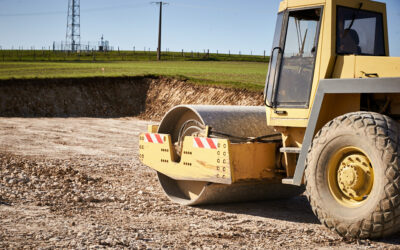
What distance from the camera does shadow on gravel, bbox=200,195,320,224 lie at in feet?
24.7

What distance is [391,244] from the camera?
5777 millimetres

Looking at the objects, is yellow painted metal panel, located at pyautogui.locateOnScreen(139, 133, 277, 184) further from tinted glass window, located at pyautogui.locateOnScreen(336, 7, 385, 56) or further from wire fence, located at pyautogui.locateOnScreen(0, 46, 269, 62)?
wire fence, located at pyautogui.locateOnScreen(0, 46, 269, 62)

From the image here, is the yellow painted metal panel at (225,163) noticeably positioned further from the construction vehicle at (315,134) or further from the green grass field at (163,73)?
the green grass field at (163,73)

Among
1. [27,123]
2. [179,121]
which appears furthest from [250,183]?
[27,123]

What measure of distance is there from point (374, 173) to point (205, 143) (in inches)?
101

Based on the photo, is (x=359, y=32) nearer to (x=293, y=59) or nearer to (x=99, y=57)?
(x=293, y=59)

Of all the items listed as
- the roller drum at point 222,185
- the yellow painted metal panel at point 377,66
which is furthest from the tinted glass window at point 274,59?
the yellow painted metal panel at point 377,66

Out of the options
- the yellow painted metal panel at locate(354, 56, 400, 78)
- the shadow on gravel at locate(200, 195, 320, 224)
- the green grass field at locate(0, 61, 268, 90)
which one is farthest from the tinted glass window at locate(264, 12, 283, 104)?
the green grass field at locate(0, 61, 268, 90)

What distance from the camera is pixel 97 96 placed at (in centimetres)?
3003

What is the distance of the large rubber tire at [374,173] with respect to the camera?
546cm

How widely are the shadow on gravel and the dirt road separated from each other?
1cm

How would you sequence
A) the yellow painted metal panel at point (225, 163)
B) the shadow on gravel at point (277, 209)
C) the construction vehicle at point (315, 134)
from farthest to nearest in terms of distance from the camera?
1. the shadow on gravel at point (277, 209)
2. the yellow painted metal panel at point (225, 163)
3. the construction vehicle at point (315, 134)

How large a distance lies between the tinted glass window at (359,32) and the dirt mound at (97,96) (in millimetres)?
18511

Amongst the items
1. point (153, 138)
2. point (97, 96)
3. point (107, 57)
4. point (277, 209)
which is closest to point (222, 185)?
point (277, 209)
